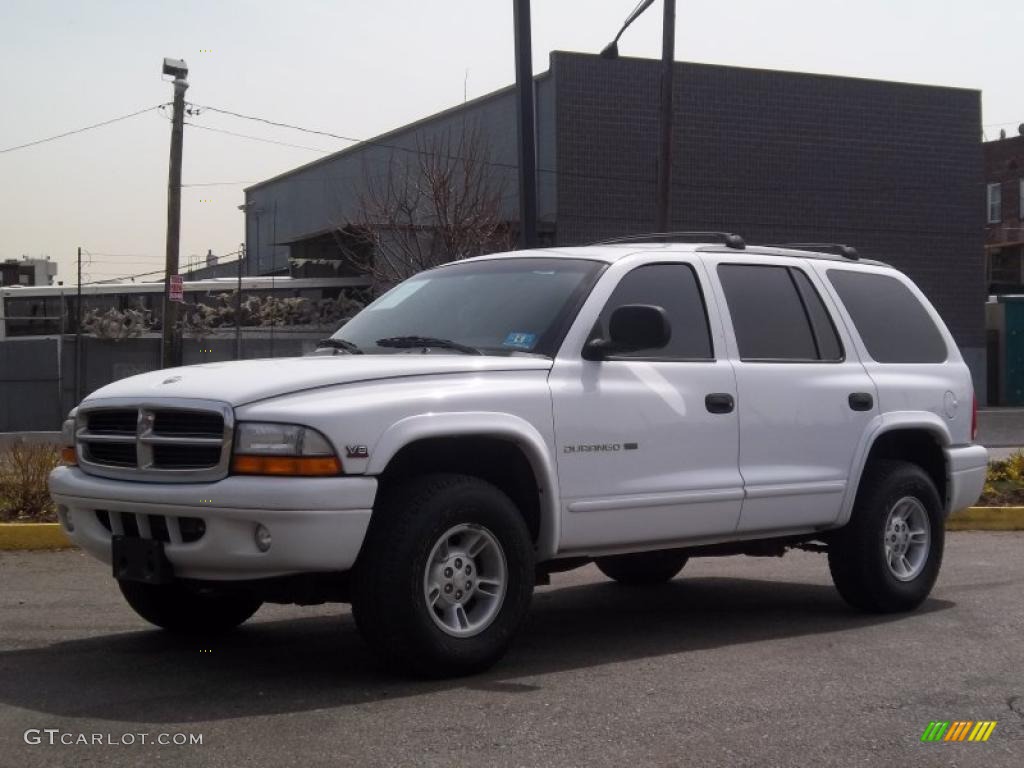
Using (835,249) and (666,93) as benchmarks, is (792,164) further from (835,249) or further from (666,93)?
(835,249)

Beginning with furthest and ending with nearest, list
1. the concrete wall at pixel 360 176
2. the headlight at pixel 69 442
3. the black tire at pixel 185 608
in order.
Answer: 1. the concrete wall at pixel 360 176
2. the black tire at pixel 185 608
3. the headlight at pixel 69 442

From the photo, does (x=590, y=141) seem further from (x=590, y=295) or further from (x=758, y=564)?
(x=590, y=295)

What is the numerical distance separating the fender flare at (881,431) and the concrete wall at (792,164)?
24363 millimetres

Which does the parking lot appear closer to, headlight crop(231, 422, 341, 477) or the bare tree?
headlight crop(231, 422, 341, 477)

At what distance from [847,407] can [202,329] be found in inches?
838

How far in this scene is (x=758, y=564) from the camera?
9.81 meters

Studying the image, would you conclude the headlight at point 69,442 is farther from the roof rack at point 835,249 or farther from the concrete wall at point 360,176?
the concrete wall at point 360,176

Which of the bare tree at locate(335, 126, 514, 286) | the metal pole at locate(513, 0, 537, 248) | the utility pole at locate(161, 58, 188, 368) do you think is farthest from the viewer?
the bare tree at locate(335, 126, 514, 286)

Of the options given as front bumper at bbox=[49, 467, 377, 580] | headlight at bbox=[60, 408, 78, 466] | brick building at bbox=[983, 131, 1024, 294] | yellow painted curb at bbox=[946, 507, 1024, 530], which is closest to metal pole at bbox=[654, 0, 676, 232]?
yellow painted curb at bbox=[946, 507, 1024, 530]

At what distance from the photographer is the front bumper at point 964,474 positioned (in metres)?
8.00

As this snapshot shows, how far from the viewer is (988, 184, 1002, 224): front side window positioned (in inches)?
2029

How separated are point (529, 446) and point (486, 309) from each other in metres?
0.96

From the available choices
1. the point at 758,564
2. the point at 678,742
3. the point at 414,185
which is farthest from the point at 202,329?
the point at 678,742

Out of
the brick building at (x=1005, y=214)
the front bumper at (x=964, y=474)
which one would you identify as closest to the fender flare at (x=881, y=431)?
the front bumper at (x=964, y=474)
